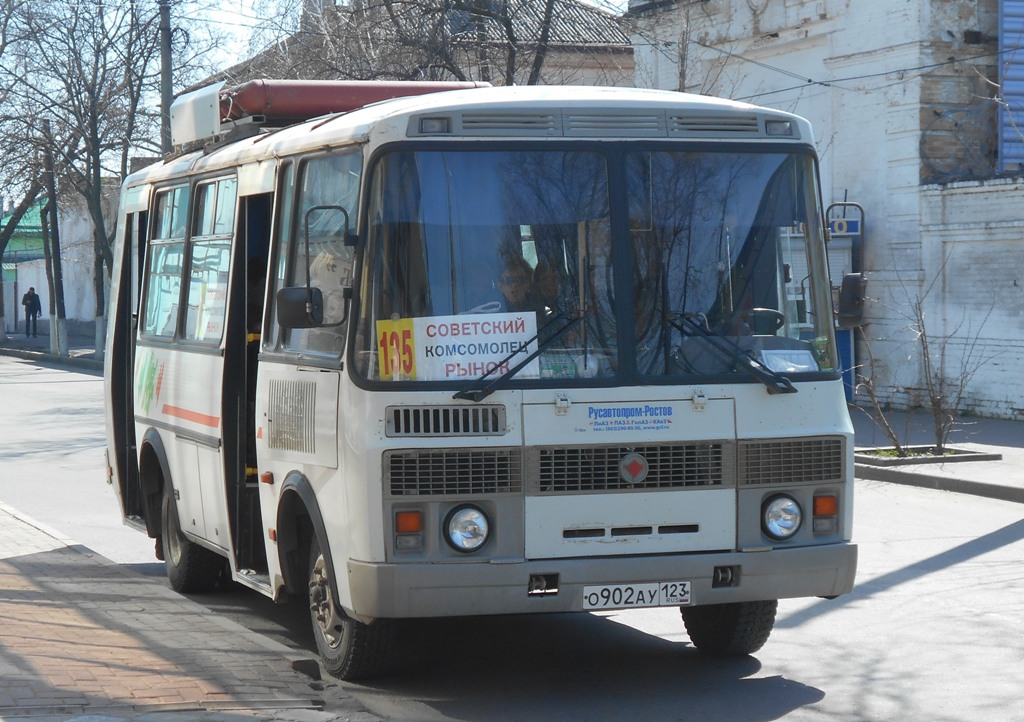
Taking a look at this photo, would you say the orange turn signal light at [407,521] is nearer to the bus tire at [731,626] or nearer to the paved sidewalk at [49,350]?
the bus tire at [731,626]

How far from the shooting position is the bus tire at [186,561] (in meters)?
8.96

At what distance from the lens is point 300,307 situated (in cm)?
619

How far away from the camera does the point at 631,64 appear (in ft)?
124

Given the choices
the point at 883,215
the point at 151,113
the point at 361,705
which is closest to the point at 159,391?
the point at 361,705

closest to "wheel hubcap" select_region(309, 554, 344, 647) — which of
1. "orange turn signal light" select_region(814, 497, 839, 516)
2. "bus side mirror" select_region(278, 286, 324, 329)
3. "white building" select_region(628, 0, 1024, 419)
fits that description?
"bus side mirror" select_region(278, 286, 324, 329)

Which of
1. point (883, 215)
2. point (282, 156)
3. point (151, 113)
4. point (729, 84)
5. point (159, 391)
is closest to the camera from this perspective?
point (282, 156)

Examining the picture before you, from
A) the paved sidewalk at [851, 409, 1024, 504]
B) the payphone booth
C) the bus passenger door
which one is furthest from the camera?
the payphone booth

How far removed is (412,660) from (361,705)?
961 mm

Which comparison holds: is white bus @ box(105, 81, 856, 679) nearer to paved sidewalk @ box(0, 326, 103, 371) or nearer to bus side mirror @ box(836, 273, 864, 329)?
bus side mirror @ box(836, 273, 864, 329)

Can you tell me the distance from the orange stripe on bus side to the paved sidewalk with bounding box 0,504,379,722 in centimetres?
104

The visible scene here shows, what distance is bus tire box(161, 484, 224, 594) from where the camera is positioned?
896 centimetres

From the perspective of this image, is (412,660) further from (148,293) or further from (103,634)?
(148,293)

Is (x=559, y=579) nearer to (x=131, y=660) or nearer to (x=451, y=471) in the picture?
(x=451, y=471)

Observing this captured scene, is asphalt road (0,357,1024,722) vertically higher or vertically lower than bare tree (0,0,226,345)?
lower
